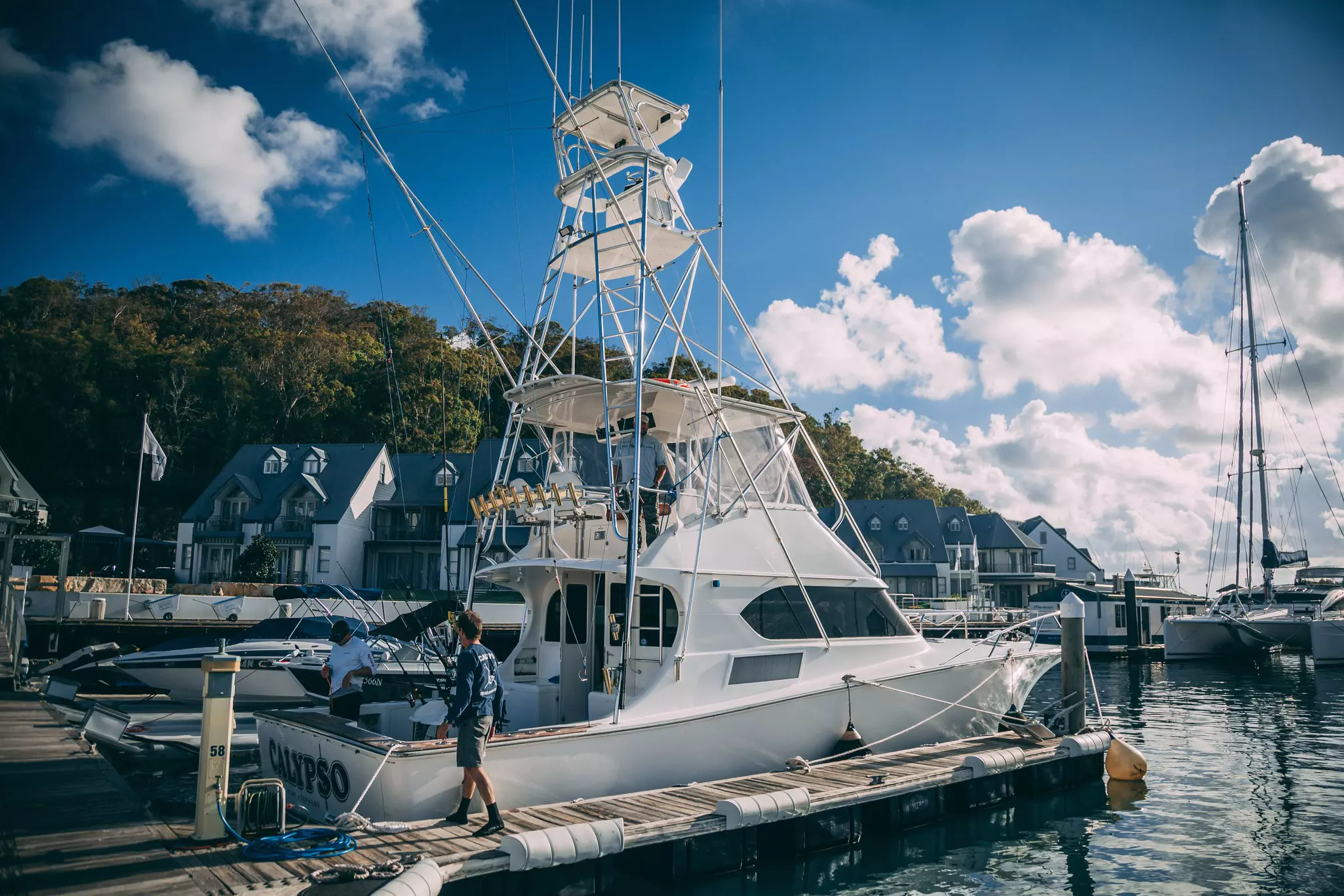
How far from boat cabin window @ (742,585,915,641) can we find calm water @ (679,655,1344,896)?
221 centimetres

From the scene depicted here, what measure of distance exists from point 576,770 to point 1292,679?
28.3 m

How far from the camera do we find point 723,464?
34.2 ft

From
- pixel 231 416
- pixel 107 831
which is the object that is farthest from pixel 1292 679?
pixel 231 416

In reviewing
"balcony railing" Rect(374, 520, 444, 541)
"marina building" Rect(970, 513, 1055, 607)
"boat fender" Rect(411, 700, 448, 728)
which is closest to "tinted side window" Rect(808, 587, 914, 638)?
"boat fender" Rect(411, 700, 448, 728)

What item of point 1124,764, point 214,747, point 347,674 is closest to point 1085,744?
point 1124,764

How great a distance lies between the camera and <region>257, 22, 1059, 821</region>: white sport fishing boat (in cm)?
819

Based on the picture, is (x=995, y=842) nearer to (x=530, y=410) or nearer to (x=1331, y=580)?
(x=530, y=410)

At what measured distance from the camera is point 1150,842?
9.43 m

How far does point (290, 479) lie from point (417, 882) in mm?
43639

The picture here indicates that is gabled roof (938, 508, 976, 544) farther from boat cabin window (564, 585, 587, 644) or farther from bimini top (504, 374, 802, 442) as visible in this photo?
boat cabin window (564, 585, 587, 644)

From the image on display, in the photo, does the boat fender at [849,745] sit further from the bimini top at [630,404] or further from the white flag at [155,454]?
the white flag at [155,454]

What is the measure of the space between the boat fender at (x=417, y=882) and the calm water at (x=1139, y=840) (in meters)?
2.30

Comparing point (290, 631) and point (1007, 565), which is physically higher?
point (1007, 565)

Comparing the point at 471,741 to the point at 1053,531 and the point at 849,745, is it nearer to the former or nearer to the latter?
the point at 849,745
